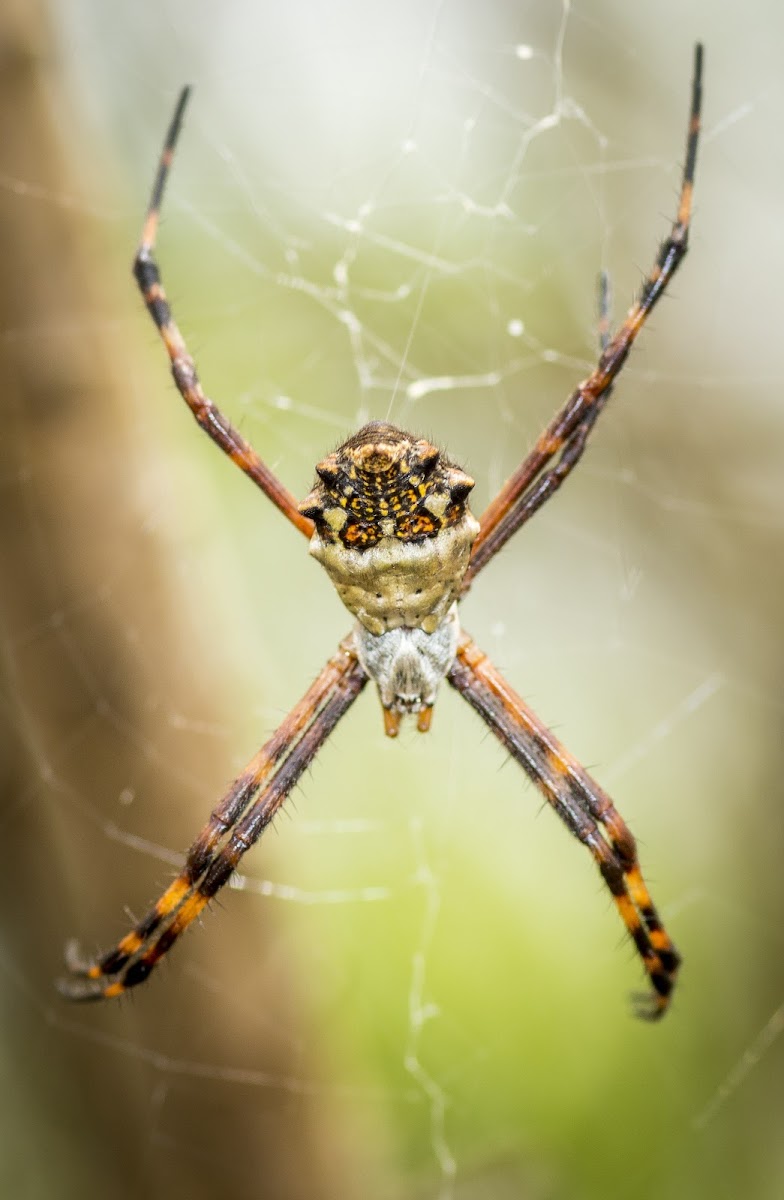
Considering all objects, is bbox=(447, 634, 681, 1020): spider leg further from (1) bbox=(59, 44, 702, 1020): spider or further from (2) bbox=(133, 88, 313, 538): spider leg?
(2) bbox=(133, 88, 313, 538): spider leg

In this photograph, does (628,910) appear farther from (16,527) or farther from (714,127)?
(714,127)

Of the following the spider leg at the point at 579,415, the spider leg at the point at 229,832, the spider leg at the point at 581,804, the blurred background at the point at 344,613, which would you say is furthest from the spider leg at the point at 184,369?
the spider leg at the point at 581,804

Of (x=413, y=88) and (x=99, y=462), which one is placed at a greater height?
(x=413, y=88)

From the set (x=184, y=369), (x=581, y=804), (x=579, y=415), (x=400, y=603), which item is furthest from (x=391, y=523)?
(x=581, y=804)

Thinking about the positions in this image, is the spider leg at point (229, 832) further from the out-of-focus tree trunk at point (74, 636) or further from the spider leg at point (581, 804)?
the spider leg at point (581, 804)

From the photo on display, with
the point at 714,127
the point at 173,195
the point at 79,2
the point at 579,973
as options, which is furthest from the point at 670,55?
the point at 579,973

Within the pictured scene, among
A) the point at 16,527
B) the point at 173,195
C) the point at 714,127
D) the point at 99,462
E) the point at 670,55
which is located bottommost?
the point at 16,527

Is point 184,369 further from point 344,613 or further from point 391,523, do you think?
point 344,613

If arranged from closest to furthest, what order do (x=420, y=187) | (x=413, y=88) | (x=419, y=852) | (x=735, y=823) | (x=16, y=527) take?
(x=16, y=527)
(x=413, y=88)
(x=420, y=187)
(x=419, y=852)
(x=735, y=823)
